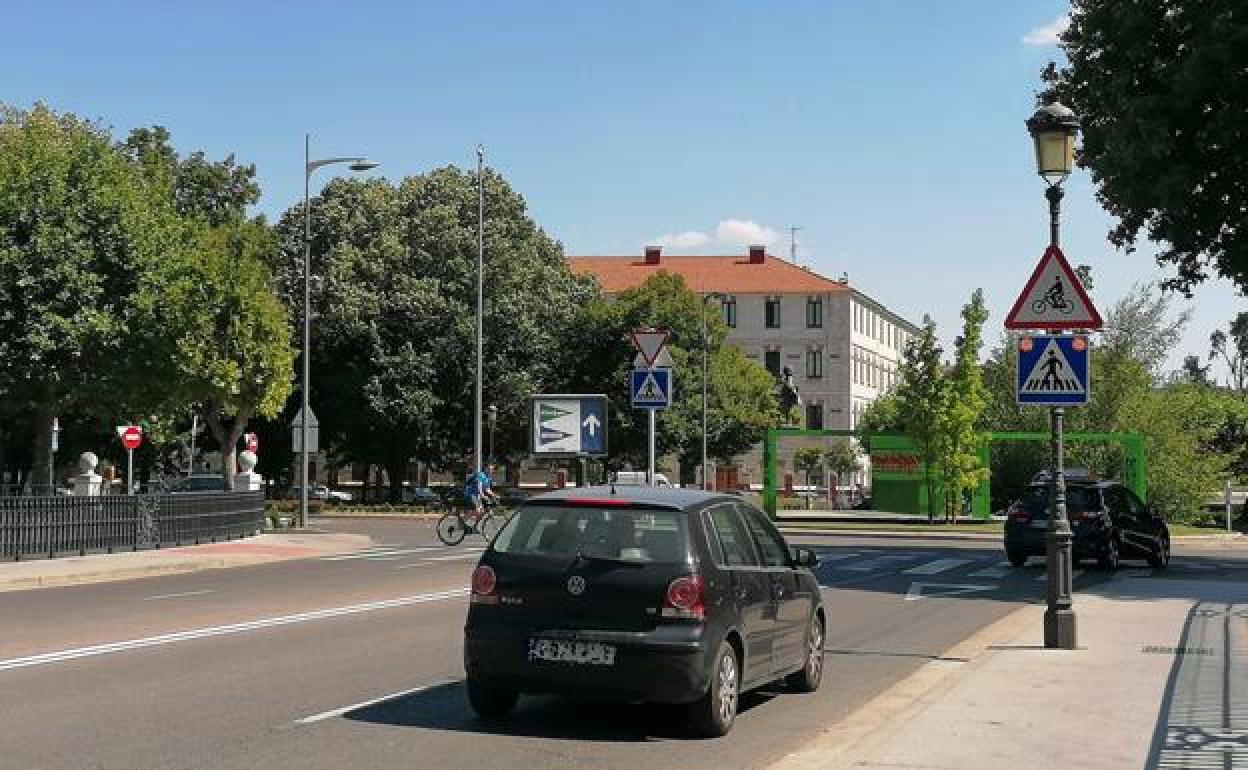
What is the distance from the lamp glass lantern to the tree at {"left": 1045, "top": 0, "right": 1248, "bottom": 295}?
11.2 m

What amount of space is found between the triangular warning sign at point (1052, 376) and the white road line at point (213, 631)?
26.4ft

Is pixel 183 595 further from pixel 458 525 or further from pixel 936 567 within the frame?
pixel 458 525

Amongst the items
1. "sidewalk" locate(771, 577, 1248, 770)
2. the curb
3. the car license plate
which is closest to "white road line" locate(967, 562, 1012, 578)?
"sidewalk" locate(771, 577, 1248, 770)

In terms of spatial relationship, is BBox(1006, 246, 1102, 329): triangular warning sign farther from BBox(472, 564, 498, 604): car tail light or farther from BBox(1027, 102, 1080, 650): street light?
BBox(472, 564, 498, 604): car tail light

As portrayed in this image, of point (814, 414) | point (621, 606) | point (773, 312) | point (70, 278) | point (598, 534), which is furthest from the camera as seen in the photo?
point (773, 312)

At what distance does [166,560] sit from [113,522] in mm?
2955

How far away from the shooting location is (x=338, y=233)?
205 feet

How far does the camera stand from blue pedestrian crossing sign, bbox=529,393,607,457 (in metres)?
46.1

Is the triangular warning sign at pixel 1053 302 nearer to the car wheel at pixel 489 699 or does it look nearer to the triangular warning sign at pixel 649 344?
the triangular warning sign at pixel 649 344

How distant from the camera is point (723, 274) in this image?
122 metres

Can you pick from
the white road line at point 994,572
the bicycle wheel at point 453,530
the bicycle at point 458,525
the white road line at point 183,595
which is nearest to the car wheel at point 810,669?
the white road line at point 183,595

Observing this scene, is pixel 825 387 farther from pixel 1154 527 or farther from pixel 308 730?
pixel 308 730

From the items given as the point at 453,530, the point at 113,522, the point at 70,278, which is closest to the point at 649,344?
the point at 113,522

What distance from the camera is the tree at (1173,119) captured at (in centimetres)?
2412
